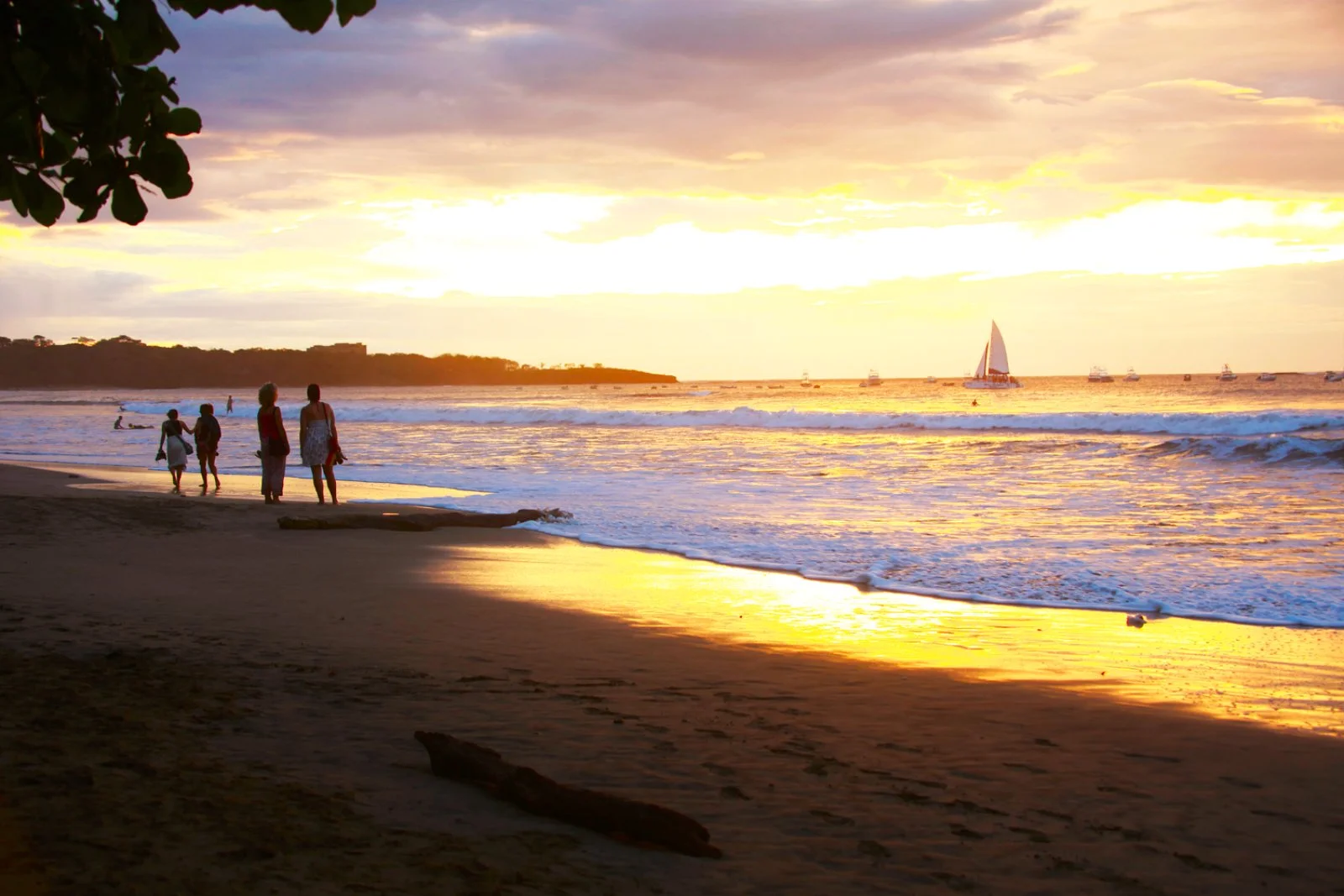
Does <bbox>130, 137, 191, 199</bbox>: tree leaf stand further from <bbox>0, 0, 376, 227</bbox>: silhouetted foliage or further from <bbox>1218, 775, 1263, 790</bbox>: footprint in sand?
<bbox>1218, 775, 1263, 790</bbox>: footprint in sand

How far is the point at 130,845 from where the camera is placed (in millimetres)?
3012

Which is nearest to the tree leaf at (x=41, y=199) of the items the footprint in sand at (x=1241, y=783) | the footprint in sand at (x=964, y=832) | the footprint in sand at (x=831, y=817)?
the footprint in sand at (x=831, y=817)

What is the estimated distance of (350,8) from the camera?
8.39 ft

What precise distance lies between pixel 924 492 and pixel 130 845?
1517 centimetres

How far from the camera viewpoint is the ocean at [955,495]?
9.42m

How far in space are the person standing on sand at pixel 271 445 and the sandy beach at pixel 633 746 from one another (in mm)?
6734

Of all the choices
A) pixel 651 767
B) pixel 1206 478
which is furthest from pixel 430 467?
pixel 651 767

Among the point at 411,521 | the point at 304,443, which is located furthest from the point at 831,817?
the point at 304,443

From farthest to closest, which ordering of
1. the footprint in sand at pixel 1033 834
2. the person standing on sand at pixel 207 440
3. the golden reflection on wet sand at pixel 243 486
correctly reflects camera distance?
1. the person standing on sand at pixel 207 440
2. the golden reflection on wet sand at pixel 243 486
3. the footprint in sand at pixel 1033 834

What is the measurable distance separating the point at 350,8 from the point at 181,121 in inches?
25.6

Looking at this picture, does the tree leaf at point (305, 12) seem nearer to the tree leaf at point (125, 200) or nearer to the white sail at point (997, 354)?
the tree leaf at point (125, 200)

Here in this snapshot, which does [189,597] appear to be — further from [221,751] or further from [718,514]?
[718,514]

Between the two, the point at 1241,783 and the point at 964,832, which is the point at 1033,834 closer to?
the point at 964,832

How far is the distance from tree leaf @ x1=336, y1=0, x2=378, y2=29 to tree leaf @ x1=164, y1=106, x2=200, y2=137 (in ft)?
1.91
